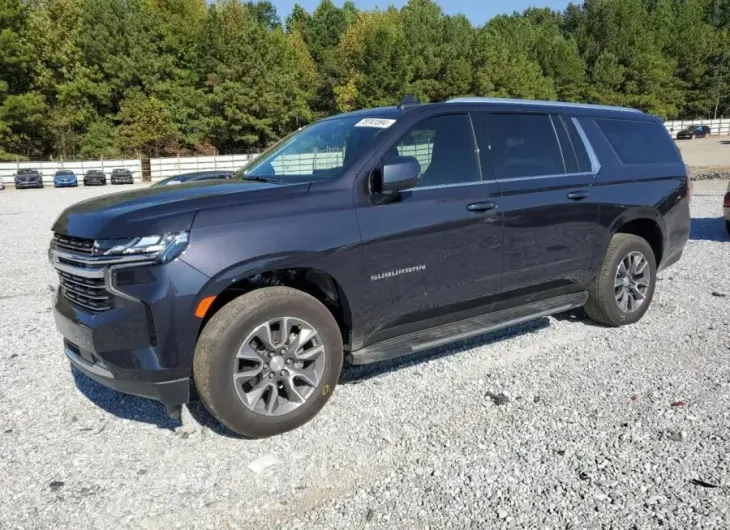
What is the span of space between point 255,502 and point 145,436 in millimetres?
1031

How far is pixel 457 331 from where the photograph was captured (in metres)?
3.99

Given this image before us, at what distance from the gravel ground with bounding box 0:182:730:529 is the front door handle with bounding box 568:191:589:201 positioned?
1.22 metres

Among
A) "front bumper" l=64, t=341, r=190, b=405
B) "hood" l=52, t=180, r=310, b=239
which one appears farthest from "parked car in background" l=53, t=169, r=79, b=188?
"front bumper" l=64, t=341, r=190, b=405

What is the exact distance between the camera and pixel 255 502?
2.77 m

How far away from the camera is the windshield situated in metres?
3.76

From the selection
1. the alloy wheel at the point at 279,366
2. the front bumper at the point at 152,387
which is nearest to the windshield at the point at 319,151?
the alloy wheel at the point at 279,366

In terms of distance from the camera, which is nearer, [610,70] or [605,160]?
[605,160]

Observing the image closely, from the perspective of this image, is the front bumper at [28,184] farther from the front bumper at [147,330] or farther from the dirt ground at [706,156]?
the front bumper at [147,330]

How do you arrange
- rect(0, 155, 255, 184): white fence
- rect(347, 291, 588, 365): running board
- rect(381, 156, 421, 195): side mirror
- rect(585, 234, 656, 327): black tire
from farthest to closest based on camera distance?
rect(0, 155, 255, 184): white fence, rect(585, 234, 656, 327): black tire, rect(347, 291, 588, 365): running board, rect(381, 156, 421, 195): side mirror

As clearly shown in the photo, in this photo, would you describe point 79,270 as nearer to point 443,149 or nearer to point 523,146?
point 443,149

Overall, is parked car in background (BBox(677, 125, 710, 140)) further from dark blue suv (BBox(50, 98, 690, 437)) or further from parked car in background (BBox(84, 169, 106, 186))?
dark blue suv (BBox(50, 98, 690, 437))

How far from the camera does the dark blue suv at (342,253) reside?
3.02 meters

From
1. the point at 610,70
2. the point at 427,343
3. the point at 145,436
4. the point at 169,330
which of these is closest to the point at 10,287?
the point at 145,436

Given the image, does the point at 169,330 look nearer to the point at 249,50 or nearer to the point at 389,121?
the point at 389,121
